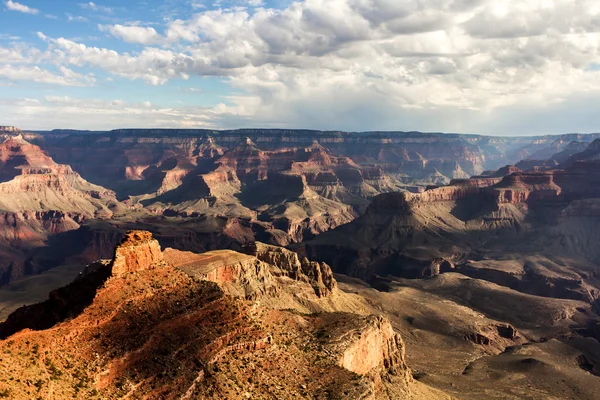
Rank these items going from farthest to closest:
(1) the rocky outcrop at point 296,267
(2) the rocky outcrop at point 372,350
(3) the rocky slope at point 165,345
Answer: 1. (1) the rocky outcrop at point 296,267
2. (2) the rocky outcrop at point 372,350
3. (3) the rocky slope at point 165,345

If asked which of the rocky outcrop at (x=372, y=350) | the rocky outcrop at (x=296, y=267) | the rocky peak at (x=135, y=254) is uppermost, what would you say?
the rocky peak at (x=135, y=254)

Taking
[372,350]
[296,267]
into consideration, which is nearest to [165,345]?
[372,350]

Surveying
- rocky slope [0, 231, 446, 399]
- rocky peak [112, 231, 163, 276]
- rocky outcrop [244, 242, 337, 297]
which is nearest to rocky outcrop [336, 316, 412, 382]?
rocky slope [0, 231, 446, 399]

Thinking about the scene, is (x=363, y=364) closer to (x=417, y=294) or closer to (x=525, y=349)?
(x=525, y=349)

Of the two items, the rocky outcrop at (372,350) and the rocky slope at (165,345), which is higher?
the rocky slope at (165,345)

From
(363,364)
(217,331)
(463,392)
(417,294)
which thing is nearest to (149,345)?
(217,331)

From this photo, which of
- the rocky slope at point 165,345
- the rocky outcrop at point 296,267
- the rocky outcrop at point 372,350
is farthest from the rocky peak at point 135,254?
the rocky outcrop at point 296,267

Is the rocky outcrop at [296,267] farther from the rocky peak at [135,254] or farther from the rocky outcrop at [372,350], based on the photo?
the rocky peak at [135,254]

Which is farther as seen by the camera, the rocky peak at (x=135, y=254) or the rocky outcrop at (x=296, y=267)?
the rocky outcrop at (x=296, y=267)
